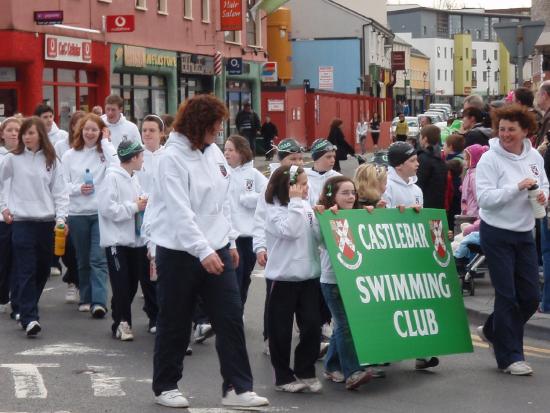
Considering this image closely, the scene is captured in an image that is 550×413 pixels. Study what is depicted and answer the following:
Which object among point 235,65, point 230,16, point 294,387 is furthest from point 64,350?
point 235,65

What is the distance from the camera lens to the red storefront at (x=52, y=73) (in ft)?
96.9

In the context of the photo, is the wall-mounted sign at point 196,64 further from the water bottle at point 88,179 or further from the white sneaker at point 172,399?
the white sneaker at point 172,399

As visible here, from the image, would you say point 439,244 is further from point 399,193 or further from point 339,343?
point 339,343

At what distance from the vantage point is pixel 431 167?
575 inches

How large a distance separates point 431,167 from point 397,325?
5847 mm

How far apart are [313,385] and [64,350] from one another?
2548 millimetres

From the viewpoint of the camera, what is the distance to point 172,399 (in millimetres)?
8000

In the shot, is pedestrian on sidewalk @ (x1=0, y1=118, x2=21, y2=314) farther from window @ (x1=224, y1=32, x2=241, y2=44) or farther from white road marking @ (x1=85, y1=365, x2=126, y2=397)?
window @ (x1=224, y1=32, x2=241, y2=44)

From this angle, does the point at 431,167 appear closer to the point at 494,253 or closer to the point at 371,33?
the point at 494,253

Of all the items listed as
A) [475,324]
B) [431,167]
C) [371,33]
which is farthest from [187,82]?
[371,33]

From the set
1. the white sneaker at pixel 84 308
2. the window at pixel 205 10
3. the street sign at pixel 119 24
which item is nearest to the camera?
the white sneaker at pixel 84 308

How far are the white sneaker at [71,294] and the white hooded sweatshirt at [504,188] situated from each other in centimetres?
528

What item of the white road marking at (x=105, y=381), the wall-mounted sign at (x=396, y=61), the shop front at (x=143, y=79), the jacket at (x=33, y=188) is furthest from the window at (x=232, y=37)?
the wall-mounted sign at (x=396, y=61)

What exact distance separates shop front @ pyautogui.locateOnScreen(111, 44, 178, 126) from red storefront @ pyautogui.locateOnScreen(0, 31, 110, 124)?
1.04 m
